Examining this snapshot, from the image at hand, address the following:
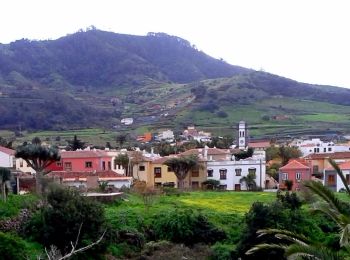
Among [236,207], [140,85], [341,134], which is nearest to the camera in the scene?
[236,207]

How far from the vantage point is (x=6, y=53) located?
193625mm

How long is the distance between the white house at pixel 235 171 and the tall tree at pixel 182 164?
17.3 feet

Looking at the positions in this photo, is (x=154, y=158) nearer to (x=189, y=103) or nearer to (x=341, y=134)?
(x=341, y=134)

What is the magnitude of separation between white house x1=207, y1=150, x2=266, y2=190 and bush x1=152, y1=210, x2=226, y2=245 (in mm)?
26210

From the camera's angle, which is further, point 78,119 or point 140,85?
point 140,85

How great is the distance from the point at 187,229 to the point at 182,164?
20.7 metres

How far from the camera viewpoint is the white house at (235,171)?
58.0m

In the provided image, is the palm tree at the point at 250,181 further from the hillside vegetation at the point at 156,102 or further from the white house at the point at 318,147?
the hillside vegetation at the point at 156,102

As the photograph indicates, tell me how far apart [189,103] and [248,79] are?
20.5m

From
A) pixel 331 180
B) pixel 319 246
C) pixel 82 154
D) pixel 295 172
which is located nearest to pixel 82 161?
pixel 82 154

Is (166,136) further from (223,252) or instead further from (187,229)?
(223,252)

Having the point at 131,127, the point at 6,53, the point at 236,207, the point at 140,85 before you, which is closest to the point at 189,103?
the point at 131,127

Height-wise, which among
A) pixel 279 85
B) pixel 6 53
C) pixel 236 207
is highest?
pixel 6 53

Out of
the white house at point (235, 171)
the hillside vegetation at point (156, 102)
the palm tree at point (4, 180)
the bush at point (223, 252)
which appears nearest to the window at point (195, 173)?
the white house at point (235, 171)
